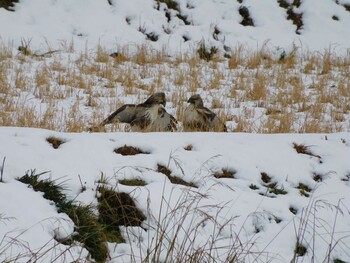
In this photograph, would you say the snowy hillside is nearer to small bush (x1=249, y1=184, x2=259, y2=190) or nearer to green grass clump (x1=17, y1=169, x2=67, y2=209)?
small bush (x1=249, y1=184, x2=259, y2=190)

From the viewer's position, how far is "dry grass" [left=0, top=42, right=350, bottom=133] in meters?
8.44

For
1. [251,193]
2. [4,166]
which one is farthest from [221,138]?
[4,166]

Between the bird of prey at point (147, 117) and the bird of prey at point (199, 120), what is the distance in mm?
238

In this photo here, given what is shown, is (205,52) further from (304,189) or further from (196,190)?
(196,190)

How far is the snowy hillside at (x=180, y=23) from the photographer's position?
13.0m

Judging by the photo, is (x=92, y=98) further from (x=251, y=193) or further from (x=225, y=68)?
(x=251, y=193)

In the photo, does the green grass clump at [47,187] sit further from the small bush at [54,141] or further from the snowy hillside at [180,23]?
the snowy hillside at [180,23]

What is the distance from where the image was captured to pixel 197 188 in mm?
4559

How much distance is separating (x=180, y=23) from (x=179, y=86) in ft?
13.2

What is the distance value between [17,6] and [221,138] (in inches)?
357

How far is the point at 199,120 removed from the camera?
7449 millimetres

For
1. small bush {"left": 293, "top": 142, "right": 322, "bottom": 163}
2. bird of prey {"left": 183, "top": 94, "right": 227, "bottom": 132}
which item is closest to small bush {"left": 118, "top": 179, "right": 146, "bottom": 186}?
small bush {"left": 293, "top": 142, "right": 322, "bottom": 163}

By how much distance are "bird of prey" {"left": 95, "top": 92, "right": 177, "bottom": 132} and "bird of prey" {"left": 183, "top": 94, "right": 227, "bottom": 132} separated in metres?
0.24

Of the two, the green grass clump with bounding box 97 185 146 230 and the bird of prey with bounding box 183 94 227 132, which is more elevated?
the bird of prey with bounding box 183 94 227 132
